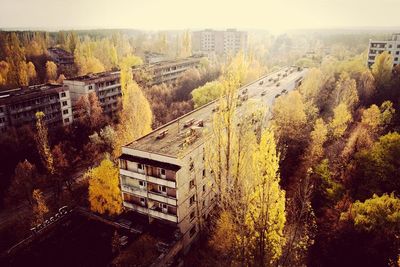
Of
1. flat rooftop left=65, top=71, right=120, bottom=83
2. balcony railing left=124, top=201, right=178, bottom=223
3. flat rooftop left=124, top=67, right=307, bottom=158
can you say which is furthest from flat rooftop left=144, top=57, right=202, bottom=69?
balcony railing left=124, top=201, right=178, bottom=223

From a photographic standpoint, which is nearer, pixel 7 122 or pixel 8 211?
pixel 8 211

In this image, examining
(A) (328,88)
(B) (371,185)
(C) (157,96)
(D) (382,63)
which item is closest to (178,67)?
(C) (157,96)

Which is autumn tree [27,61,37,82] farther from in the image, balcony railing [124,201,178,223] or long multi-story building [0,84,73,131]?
balcony railing [124,201,178,223]

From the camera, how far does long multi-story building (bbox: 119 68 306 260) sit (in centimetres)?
2234

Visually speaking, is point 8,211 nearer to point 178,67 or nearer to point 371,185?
point 371,185

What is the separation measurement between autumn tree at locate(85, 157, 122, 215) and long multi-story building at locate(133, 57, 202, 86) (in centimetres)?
3394

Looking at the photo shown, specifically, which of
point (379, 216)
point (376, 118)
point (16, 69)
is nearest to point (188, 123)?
point (379, 216)

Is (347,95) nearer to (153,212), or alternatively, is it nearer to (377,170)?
(377,170)

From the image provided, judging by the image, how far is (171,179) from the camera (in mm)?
22047

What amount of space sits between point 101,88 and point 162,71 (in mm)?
17961

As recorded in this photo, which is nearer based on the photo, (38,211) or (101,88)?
(38,211)

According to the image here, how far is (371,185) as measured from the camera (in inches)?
985

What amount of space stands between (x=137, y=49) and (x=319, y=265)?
107713mm

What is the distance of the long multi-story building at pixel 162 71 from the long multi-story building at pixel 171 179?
33.2 m
